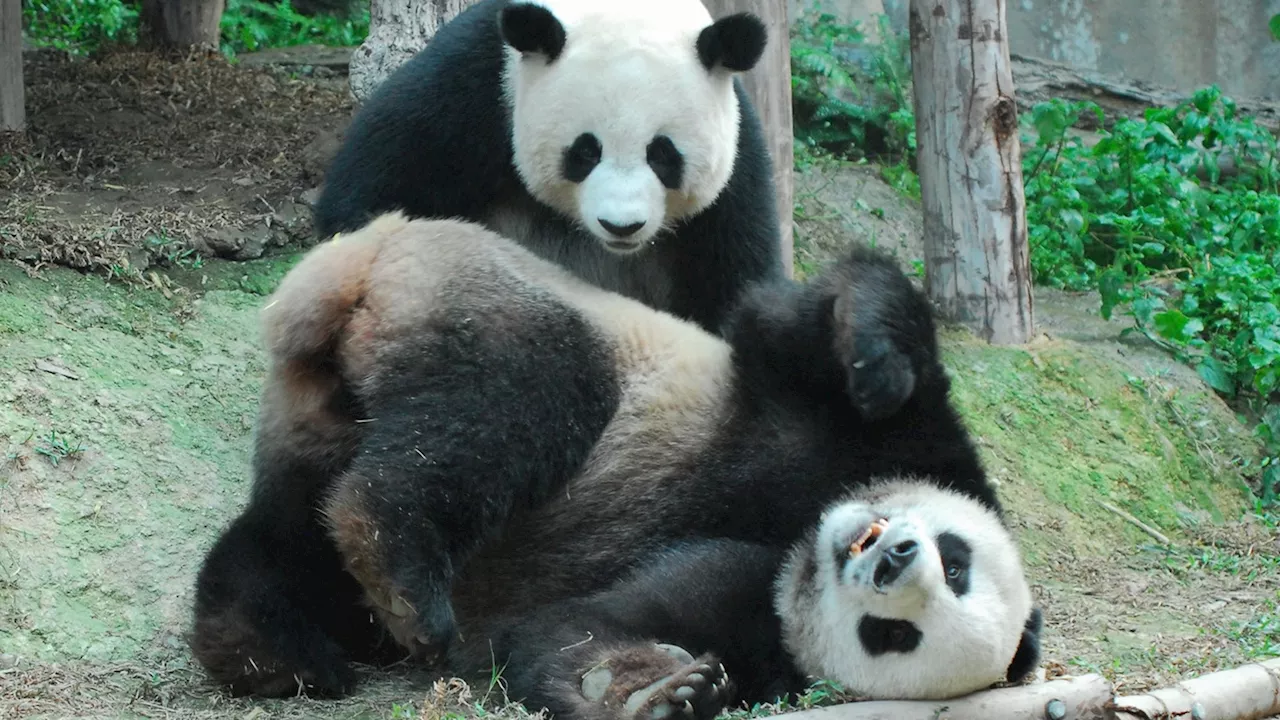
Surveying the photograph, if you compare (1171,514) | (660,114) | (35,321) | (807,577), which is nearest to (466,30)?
(660,114)

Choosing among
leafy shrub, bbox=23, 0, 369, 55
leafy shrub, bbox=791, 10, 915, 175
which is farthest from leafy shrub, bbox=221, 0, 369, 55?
leafy shrub, bbox=791, 10, 915, 175

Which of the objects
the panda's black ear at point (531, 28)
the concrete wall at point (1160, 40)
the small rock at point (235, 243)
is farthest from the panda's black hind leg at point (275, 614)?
the concrete wall at point (1160, 40)

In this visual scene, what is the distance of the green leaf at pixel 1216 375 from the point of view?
6.64 meters

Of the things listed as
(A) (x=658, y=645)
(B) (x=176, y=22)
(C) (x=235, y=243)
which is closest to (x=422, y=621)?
(A) (x=658, y=645)

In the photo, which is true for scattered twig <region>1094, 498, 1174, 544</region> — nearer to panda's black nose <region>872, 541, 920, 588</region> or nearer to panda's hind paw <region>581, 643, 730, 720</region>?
panda's black nose <region>872, 541, 920, 588</region>

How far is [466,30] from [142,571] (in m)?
1.97

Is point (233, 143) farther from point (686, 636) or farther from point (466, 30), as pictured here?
point (686, 636)

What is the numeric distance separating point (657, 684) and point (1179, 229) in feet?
18.9

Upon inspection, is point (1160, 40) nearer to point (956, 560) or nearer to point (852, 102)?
point (852, 102)

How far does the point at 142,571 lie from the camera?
4125mm

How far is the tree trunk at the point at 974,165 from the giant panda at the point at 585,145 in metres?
2.22

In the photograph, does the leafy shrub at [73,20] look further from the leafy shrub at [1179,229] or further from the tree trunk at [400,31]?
the leafy shrub at [1179,229]

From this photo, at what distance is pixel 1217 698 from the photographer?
3.36 metres

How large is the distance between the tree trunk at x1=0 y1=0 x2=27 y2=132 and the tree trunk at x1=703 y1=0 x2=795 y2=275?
3.13 m
